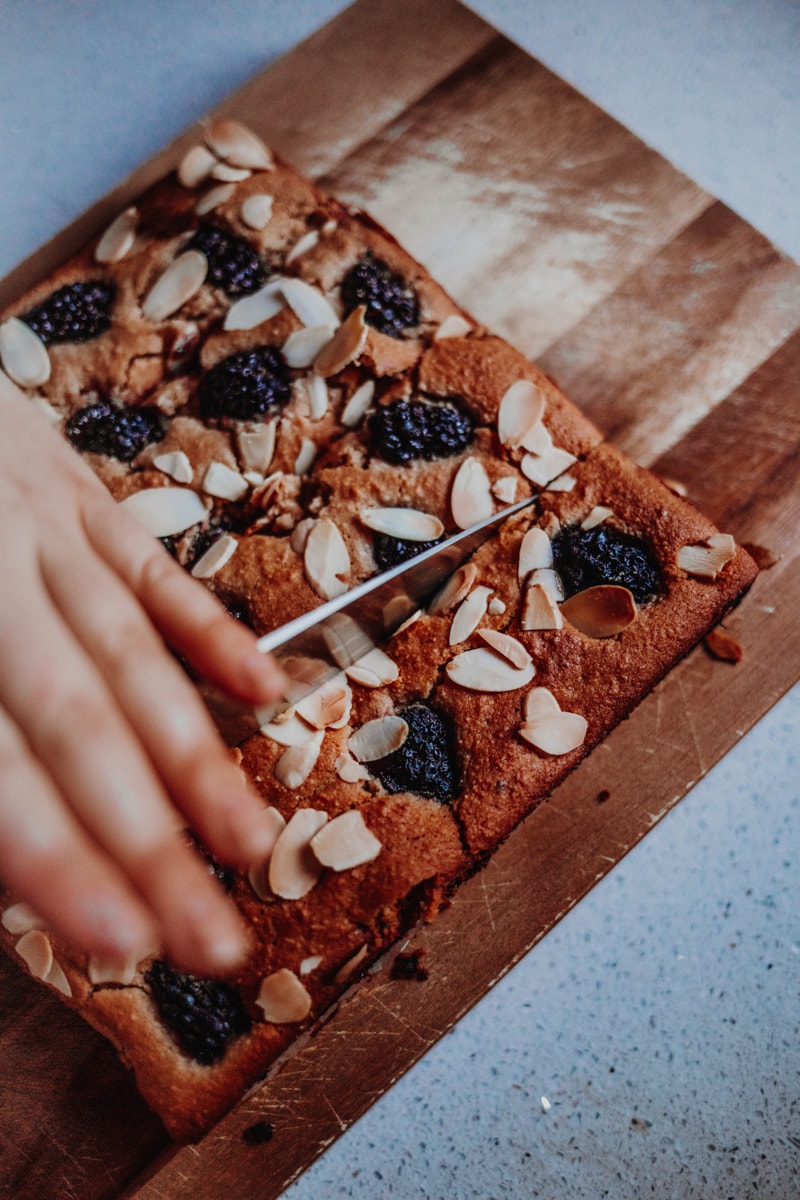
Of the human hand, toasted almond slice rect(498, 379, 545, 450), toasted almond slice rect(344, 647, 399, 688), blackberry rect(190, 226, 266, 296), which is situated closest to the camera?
the human hand

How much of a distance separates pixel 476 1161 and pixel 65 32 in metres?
2.25

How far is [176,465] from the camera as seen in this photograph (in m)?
1.33

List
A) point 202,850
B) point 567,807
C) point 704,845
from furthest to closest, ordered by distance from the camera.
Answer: point 704,845 < point 567,807 < point 202,850

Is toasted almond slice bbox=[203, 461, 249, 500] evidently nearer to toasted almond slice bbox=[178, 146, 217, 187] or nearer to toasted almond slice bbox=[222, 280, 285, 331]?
toasted almond slice bbox=[222, 280, 285, 331]

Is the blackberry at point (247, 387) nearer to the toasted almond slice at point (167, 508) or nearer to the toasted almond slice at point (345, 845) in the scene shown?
the toasted almond slice at point (167, 508)

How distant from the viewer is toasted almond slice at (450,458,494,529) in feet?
4.18

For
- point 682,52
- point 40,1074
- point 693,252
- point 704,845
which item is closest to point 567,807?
point 704,845

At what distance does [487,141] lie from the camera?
5.41 feet

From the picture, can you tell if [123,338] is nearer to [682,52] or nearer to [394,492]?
[394,492]

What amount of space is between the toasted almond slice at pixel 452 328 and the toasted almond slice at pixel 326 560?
35 centimetres

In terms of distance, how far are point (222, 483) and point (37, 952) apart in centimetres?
69

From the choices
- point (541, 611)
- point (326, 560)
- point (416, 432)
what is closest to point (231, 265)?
point (416, 432)

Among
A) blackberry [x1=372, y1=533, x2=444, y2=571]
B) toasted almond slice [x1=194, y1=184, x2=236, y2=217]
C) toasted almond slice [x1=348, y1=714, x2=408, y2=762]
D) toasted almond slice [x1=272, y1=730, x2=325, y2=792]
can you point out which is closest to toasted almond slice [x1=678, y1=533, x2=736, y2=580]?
blackberry [x1=372, y1=533, x2=444, y2=571]

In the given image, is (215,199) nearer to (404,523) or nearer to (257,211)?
(257,211)
